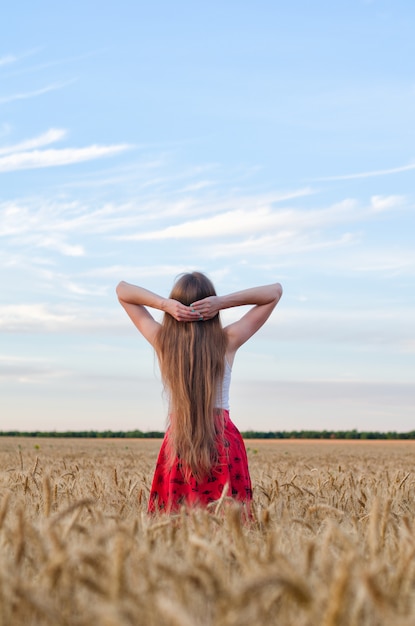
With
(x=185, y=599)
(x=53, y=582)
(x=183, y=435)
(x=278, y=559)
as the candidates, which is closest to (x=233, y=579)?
(x=278, y=559)

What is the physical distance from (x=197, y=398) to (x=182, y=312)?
53 centimetres

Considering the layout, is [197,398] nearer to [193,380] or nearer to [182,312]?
[193,380]

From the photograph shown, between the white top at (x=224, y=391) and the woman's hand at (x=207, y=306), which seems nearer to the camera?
the woman's hand at (x=207, y=306)

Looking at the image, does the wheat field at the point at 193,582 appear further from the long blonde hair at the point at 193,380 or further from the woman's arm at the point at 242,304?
the woman's arm at the point at 242,304

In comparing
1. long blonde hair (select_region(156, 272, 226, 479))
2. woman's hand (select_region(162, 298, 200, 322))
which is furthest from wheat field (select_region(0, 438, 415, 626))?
woman's hand (select_region(162, 298, 200, 322))

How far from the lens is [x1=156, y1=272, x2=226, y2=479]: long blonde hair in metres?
4.58

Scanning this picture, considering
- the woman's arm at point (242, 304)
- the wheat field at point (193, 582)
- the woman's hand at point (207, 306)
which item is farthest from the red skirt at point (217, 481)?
the wheat field at point (193, 582)

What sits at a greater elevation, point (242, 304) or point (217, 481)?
point (242, 304)

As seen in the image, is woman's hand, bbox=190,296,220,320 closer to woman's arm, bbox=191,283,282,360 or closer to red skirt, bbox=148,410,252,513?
woman's arm, bbox=191,283,282,360

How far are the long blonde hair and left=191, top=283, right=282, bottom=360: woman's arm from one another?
0.10m

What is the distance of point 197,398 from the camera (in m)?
4.64

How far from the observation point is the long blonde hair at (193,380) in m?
4.58

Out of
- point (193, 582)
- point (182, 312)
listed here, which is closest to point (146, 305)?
point (182, 312)

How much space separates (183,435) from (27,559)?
2170 mm
